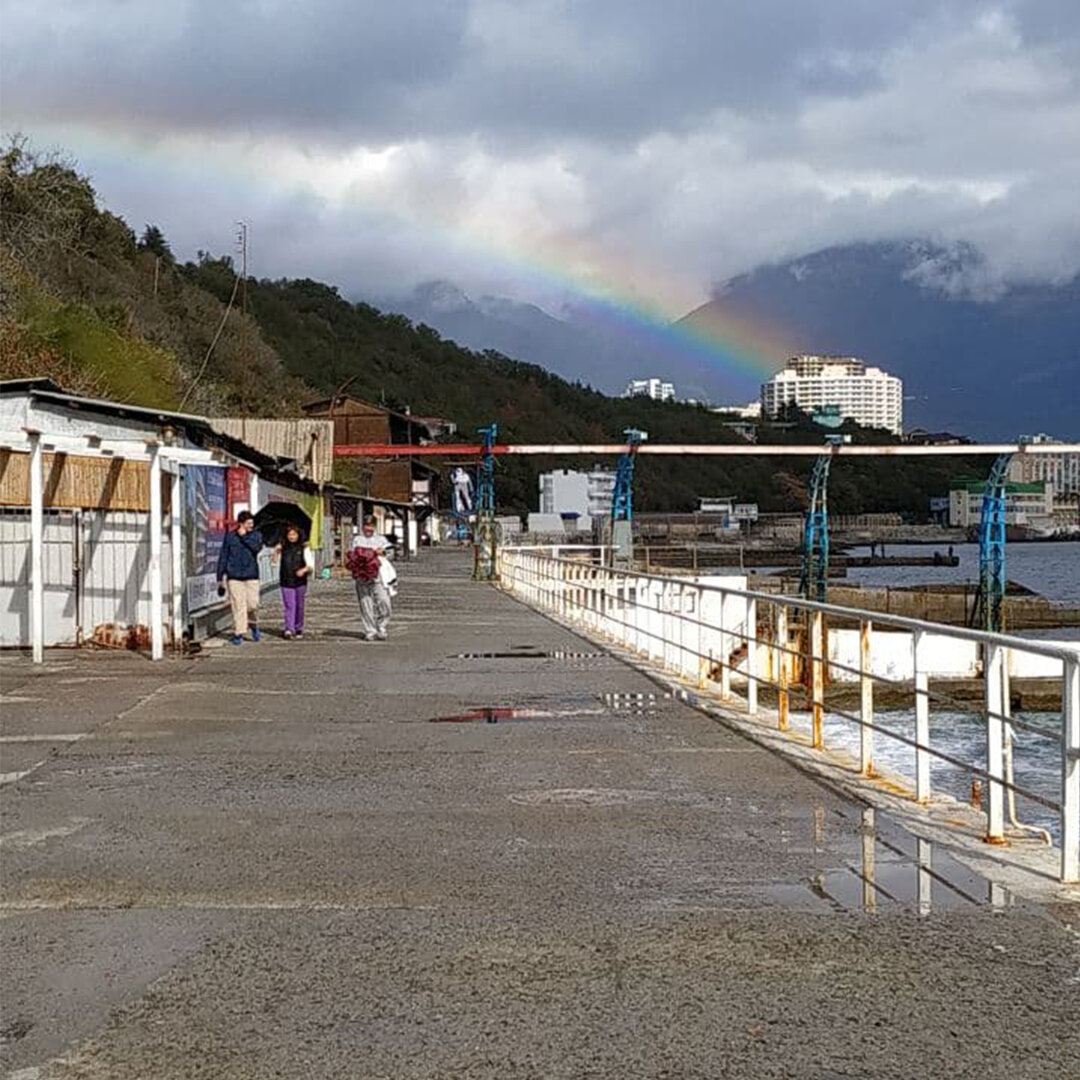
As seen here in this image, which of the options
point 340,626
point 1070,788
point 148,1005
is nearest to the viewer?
point 148,1005

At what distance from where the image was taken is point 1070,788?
22.7 ft

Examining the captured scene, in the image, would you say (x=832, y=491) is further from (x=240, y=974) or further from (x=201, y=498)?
(x=240, y=974)

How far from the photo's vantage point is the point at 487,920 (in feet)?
20.7

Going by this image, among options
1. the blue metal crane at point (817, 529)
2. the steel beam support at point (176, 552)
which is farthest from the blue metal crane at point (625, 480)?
the steel beam support at point (176, 552)

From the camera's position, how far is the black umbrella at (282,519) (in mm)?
22756

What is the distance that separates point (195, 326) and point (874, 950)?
263 feet

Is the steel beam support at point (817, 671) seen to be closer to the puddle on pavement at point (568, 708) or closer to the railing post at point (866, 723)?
the railing post at point (866, 723)

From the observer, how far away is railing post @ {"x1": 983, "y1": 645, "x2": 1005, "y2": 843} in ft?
25.8

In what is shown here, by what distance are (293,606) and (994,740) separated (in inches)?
601

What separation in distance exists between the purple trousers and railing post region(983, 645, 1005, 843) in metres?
15.1

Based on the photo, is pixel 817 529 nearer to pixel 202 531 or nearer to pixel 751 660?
pixel 202 531

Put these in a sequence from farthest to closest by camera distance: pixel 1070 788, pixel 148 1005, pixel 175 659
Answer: pixel 175 659
pixel 1070 788
pixel 148 1005

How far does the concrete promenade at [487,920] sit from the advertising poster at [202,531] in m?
8.52

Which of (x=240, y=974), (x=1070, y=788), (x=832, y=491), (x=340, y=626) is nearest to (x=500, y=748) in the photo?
(x=1070, y=788)
